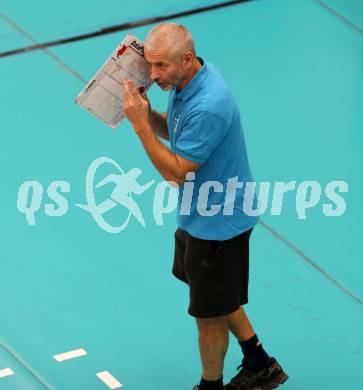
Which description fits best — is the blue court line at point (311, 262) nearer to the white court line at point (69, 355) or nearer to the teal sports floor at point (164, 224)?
the teal sports floor at point (164, 224)

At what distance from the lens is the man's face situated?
510 centimetres

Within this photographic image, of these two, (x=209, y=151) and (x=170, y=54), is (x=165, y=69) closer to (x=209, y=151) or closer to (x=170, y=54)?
(x=170, y=54)

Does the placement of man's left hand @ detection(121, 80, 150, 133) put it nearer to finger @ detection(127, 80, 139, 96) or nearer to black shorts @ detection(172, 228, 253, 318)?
finger @ detection(127, 80, 139, 96)

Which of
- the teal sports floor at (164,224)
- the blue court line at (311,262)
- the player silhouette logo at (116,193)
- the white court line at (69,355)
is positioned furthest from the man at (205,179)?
the player silhouette logo at (116,193)

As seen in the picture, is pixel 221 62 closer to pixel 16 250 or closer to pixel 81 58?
pixel 81 58

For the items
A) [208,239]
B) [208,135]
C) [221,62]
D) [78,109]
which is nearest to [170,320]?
[208,239]

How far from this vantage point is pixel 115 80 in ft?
17.5

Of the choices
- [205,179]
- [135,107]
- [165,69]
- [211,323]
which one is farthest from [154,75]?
[211,323]

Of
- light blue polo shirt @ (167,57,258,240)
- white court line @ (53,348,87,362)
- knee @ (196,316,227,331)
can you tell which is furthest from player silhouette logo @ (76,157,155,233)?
light blue polo shirt @ (167,57,258,240)

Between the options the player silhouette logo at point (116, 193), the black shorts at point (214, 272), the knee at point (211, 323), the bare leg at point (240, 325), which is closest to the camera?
the black shorts at point (214, 272)

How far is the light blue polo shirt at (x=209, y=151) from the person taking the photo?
511 cm

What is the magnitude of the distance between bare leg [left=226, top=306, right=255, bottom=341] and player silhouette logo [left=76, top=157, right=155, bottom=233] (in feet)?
5.19

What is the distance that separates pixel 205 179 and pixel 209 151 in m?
0.24

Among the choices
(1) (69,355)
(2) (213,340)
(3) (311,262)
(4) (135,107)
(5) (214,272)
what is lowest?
(1) (69,355)
